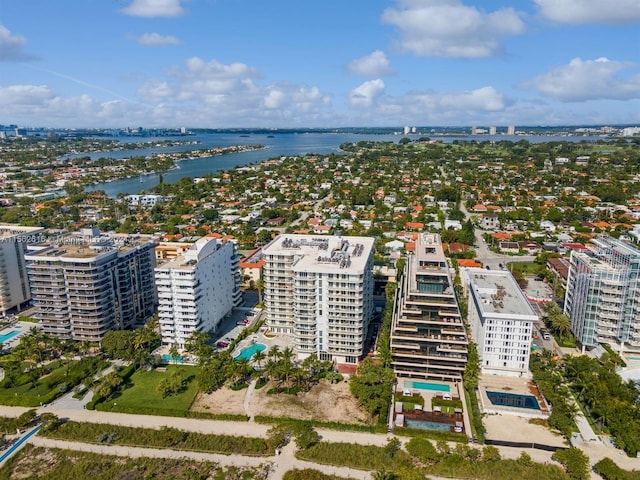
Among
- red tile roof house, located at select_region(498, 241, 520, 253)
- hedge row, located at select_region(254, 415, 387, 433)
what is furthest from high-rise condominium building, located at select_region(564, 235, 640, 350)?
red tile roof house, located at select_region(498, 241, 520, 253)

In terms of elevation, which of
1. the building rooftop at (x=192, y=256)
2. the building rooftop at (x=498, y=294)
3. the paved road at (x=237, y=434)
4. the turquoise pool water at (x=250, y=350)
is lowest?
the paved road at (x=237, y=434)

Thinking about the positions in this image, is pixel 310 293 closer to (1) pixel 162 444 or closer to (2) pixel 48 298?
(1) pixel 162 444

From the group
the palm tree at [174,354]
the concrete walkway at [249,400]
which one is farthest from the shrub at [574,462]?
the palm tree at [174,354]

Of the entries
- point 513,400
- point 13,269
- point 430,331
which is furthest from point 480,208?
point 13,269

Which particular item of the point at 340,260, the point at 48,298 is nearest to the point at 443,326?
the point at 340,260

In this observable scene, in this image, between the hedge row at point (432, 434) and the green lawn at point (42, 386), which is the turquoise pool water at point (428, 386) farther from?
the green lawn at point (42, 386)

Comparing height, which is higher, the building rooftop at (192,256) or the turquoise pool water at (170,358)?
the building rooftop at (192,256)

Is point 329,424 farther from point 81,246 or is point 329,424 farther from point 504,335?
point 81,246
